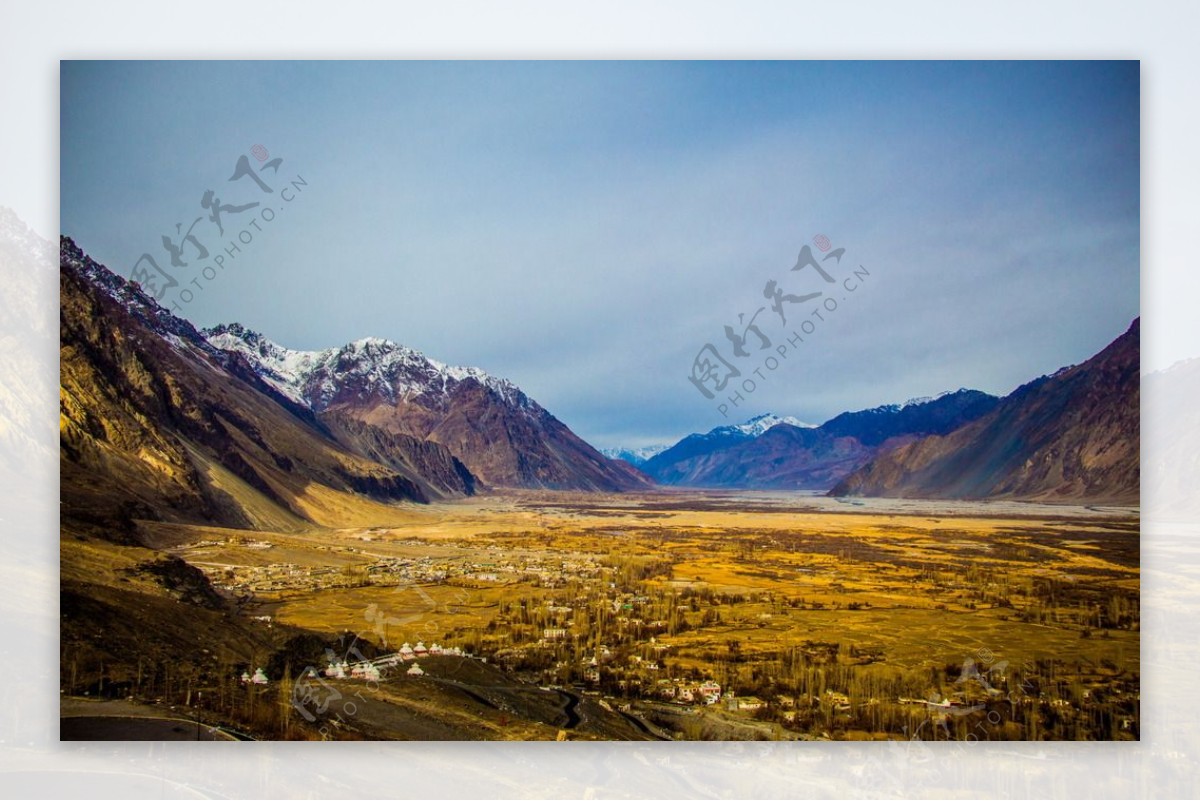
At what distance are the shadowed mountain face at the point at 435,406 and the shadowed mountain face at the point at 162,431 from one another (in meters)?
0.56

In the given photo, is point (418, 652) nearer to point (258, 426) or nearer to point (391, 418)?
point (391, 418)

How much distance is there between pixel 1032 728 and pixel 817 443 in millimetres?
3046

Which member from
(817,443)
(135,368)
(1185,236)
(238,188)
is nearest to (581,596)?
(817,443)

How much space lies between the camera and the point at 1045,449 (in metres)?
6.70

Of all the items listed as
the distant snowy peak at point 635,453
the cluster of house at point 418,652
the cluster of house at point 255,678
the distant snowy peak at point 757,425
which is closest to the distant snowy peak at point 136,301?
the cluster of house at point 255,678

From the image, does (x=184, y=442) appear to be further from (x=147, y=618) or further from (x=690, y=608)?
(x=690, y=608)

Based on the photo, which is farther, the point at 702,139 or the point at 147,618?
the point at 702,139

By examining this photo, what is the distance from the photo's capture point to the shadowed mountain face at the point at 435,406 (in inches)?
267

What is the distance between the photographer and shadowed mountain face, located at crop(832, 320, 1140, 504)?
544cm

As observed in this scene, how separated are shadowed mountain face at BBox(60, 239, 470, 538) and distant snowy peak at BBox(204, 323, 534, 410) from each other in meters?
0.35

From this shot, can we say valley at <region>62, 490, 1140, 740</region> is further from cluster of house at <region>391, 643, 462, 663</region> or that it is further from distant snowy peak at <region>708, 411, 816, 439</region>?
distant snowy peak at <region>708, 411, 816, 439</region>

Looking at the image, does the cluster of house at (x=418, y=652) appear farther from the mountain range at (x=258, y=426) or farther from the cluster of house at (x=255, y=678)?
the mountain range at (x=258, y=426)

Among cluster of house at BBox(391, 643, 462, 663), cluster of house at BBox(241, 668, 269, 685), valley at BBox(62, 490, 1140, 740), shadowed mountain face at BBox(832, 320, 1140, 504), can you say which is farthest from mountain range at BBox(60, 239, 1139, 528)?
cluster of house at BBox(391, 643, 462, 663)

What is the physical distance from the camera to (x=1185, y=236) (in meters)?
5.43
